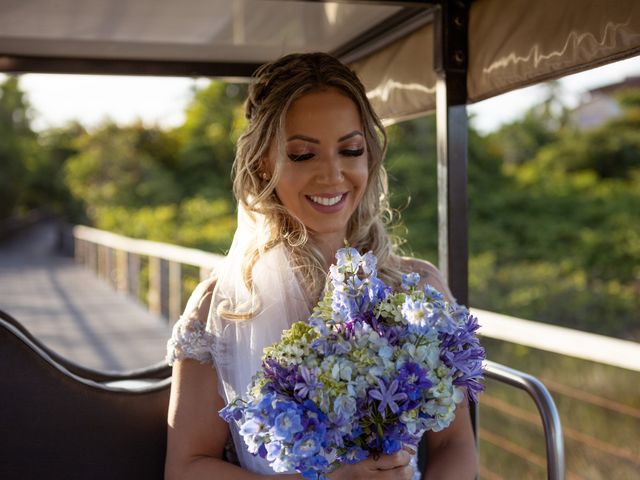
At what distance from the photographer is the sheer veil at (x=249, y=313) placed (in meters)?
1.98

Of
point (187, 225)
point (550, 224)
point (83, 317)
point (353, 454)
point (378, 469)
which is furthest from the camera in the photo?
point (187, 225)

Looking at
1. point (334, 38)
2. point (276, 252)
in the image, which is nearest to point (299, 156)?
point (276, 252)

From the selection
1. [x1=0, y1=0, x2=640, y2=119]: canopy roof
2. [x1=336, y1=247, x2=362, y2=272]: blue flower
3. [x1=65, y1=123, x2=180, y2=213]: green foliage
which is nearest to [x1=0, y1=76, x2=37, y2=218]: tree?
[x1=65, y1=123, x2=180, y2=213]: green foliage

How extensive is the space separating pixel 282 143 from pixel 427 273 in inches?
21.9

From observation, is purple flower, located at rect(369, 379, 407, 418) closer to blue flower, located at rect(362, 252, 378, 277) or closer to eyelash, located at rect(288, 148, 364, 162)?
blue flower, located at rect(362, 252, 378, 277)

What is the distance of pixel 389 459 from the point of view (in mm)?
1521

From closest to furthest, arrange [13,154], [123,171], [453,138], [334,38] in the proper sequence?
[453,138], [334,38], [123,171], [13,154]

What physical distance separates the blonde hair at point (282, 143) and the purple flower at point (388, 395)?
0.80 meters

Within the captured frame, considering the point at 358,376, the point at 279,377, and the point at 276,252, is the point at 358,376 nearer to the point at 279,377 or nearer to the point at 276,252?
the point at 279,377

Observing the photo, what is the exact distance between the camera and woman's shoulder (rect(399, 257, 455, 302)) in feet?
7.30

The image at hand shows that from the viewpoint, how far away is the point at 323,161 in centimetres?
206

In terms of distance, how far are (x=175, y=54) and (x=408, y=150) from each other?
12.9 metres

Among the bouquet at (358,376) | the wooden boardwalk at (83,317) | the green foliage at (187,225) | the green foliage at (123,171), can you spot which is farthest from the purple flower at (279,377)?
the green foliage at (123,171)

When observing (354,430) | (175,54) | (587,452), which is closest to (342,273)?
(354,430)
